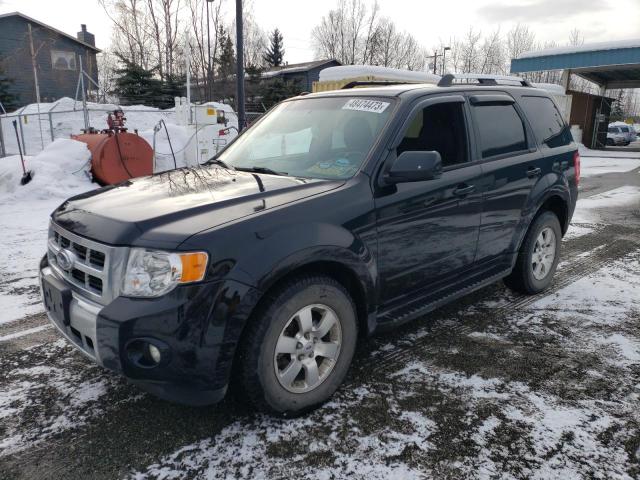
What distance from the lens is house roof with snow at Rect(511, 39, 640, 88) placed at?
23641mm

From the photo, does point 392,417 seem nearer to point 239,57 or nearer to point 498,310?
point 498,310

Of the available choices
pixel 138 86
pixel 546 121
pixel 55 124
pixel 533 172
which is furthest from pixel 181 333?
pixel 138 86

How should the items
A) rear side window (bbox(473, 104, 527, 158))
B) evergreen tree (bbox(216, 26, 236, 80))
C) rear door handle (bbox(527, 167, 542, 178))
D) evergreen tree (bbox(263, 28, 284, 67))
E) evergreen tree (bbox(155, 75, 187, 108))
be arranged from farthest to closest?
evergreen tree (bbox(263, 28, 284, 67)) < evergreen tree (bbox(216, 26, 236, 80)) < evergreen tree (bbox(155, 75, 187, 108)) < rear door handle (bbox(527, 167, 542, 178)) < rear side window (bbox(473, 104, 527, 158))

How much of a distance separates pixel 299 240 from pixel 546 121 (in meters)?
3.22

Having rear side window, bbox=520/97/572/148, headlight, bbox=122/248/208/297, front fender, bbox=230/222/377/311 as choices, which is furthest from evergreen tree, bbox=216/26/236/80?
headlight, bbox=122/248/208/297

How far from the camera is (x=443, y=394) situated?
2.99 metres

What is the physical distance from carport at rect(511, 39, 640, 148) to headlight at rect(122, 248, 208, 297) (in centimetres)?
2755

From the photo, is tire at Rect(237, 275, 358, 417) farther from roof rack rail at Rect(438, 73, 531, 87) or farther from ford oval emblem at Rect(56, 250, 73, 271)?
roof rack rail at Rect(438, 73, 531, 87)

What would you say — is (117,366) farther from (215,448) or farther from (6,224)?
(6,224)

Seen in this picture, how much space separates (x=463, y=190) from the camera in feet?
11.6

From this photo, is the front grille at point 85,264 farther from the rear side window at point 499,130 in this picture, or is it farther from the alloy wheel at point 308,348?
the rear side window at point 499,130

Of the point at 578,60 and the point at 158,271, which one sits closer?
the point at 158,271

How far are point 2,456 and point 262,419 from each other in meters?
1.29

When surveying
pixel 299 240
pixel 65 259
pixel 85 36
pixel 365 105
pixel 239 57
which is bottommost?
pixel 65 259
